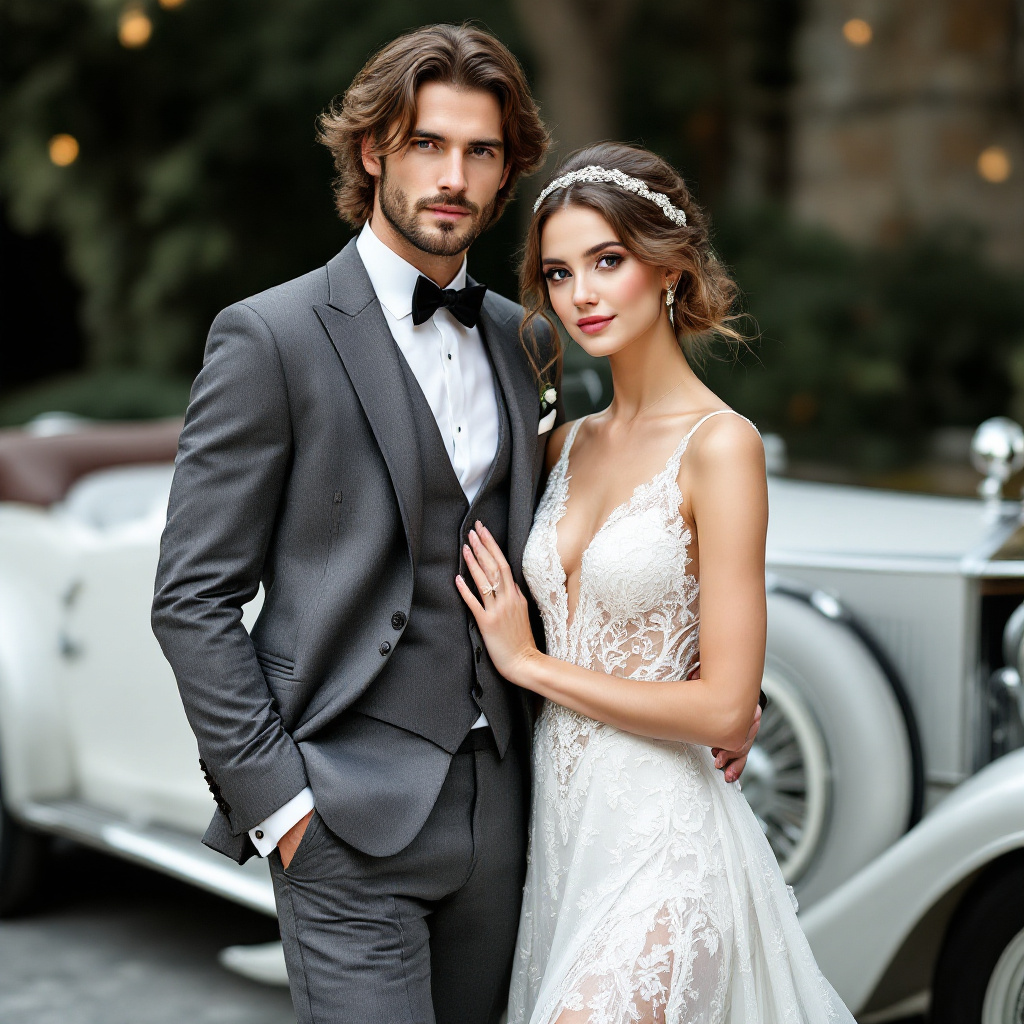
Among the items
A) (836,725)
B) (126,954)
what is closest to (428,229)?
(836,725)

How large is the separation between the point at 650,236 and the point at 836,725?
53.9 inches

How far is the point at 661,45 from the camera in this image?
12.2 m

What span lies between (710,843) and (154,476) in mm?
2951

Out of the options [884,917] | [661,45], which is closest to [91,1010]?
[884,917]

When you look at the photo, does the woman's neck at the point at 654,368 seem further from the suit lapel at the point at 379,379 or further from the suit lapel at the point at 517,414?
the suit lapel at the point at 379,379

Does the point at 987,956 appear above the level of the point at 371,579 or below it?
below

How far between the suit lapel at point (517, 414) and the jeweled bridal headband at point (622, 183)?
0.27 m

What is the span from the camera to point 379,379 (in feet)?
6.93

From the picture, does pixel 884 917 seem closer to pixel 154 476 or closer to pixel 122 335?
pixel 154 476

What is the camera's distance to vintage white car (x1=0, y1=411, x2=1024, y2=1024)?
2629 mm

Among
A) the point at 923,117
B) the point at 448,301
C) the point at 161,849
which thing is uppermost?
the point at 923,117

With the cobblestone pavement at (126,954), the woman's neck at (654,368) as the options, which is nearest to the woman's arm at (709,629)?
the woman's neck at (654,368)

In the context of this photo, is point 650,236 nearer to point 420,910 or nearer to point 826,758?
point 420,910

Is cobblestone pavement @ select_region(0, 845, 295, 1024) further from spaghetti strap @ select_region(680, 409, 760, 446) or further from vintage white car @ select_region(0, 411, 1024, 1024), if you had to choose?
spaghetti strap @ select_region(680, 409, 760, 446)
